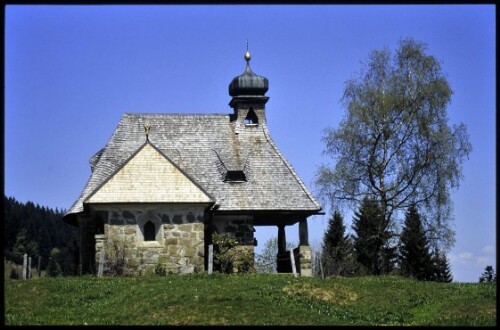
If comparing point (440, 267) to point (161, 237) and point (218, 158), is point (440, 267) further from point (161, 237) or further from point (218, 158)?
point (161, 237)

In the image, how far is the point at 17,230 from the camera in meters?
77.2

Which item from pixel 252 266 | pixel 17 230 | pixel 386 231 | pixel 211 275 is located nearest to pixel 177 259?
pixel 252 266

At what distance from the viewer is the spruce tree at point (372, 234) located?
137 ft

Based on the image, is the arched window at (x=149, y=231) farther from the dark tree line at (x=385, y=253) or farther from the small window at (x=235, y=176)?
the dark tree line at (x=385, y=253)

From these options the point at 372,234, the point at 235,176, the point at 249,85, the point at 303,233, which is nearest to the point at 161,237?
the point at 235,176

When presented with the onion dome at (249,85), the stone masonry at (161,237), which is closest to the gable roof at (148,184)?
the stone masonry at (161,237)

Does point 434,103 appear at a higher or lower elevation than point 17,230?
higher

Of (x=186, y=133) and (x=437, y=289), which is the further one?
(x=186, y=133)

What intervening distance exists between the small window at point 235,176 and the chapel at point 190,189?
0.11 ft

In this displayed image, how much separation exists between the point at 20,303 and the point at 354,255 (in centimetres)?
2453

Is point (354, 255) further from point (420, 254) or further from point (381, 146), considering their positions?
point (381, 146)

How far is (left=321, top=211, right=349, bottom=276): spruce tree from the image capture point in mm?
42750

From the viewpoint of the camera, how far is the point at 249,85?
37.4 metres

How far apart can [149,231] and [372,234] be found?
542 inches
